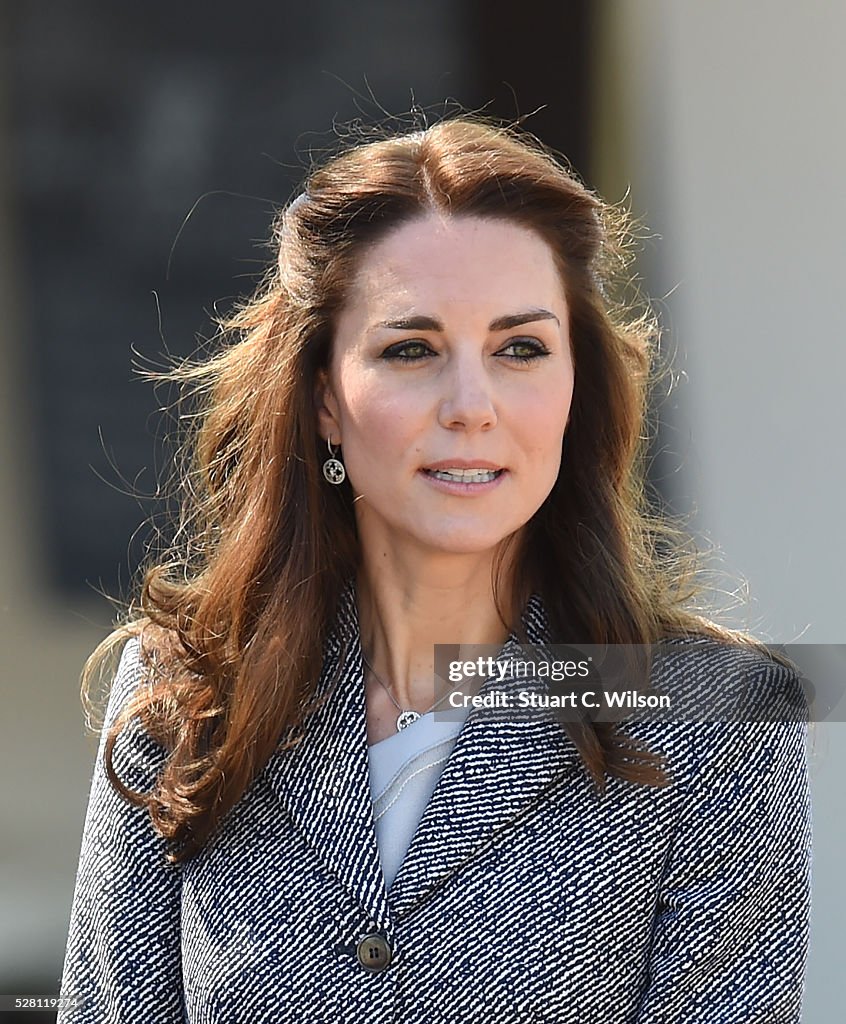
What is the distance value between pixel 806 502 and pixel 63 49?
177cm

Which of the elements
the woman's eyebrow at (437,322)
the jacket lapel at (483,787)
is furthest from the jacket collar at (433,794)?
the woman's eyebrow at (437,322)

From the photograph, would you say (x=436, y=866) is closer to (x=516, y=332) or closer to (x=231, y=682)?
(x=231, y=682)

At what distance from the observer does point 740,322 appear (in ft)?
9.36

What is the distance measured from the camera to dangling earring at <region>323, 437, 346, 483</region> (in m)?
1.95

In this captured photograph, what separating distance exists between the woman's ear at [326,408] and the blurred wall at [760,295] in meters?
1.11

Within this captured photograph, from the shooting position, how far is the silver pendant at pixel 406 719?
1.88 m

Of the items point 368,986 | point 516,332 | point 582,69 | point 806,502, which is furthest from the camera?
point 582,69

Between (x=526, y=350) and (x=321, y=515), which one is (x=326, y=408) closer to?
(x=321, y=515)

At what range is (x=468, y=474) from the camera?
1.76 m

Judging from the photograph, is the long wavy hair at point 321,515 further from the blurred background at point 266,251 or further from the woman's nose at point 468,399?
the blurred background at point 266,251

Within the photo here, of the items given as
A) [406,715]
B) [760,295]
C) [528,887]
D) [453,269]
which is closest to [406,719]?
[406,715]

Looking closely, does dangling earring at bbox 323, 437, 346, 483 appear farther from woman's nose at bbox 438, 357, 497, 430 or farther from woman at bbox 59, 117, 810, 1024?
woman's nose at bbox 438, 357, 497, 430

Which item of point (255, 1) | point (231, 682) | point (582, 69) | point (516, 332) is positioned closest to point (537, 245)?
point (516, 332)
